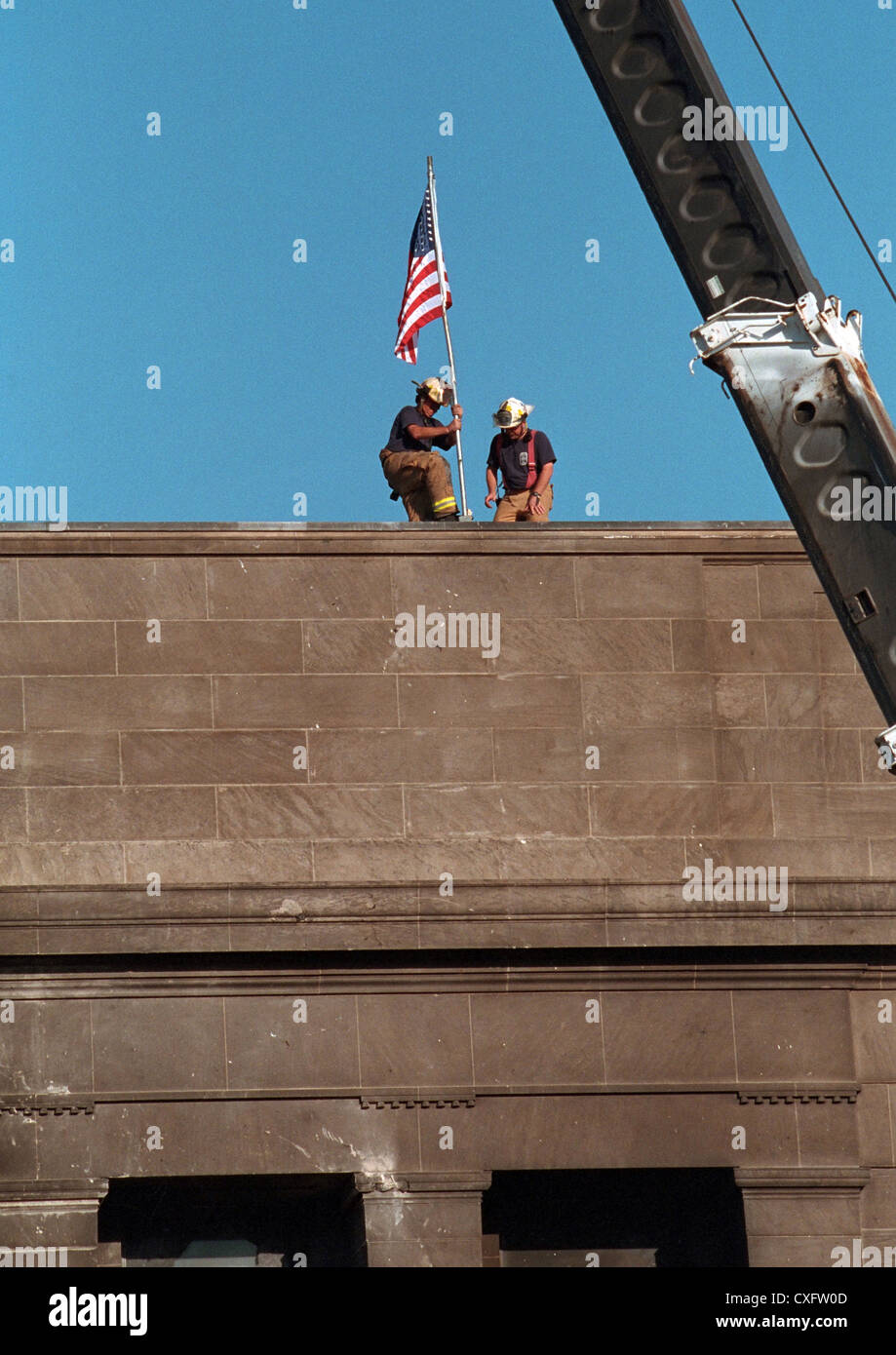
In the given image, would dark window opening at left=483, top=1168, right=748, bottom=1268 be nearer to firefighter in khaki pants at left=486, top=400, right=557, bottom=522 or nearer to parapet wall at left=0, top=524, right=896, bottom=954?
parapet wall at left=0, top=524, right=896, bottom=954

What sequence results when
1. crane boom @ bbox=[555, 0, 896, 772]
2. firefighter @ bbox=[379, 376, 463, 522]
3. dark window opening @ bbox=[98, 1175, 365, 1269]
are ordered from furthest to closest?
firefighter @ bbox=[379, 376, 463, 522], dark window opening @ bbox=[98, 1175, 365, 1269], crane boom @ bbox=[555, 0, 896, 772]

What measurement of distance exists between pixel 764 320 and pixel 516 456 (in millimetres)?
11413

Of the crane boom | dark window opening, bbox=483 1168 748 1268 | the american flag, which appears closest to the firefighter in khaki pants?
the american flag

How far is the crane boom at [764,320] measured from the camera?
1433cm

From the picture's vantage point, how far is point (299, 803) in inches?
947

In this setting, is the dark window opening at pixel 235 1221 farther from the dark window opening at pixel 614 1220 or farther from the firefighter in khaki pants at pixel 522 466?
the firefighter in khaki pants at pixel 522 466

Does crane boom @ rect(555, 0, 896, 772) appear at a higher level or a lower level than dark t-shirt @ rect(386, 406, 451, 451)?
lower

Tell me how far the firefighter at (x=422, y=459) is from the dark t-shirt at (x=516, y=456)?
0.53 metres

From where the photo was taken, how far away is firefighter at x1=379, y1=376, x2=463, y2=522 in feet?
85.3

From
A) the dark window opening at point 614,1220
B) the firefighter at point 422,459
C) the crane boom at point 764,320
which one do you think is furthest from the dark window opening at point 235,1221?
the crane boom at point 764,320

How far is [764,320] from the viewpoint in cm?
1481

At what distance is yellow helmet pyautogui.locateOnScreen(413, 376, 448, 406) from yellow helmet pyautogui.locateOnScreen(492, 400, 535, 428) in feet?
2.17
